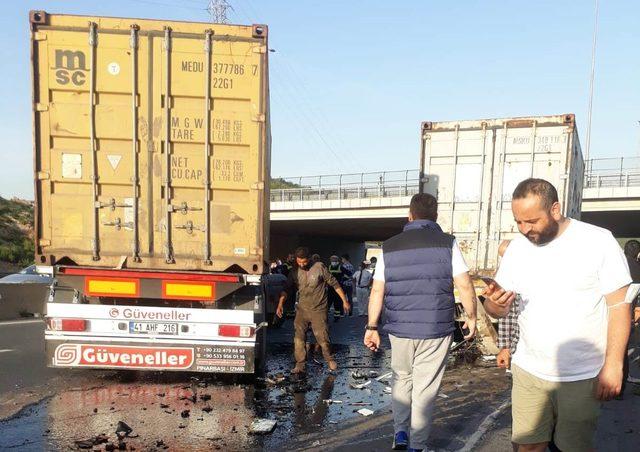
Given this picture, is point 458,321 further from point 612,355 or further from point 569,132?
point 612,355

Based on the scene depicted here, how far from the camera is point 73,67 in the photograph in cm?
620

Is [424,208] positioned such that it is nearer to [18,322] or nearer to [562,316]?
[562,316]

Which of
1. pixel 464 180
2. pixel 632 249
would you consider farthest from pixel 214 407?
pixel 464 180

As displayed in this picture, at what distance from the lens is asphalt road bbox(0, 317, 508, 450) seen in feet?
15.9

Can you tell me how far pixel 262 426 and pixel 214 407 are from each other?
91 centimetres

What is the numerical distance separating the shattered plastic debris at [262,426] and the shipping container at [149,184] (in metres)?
1.13

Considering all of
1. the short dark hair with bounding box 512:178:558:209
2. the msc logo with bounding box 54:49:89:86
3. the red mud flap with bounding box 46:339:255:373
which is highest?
the msc logo with bounding box 54:49:89:86

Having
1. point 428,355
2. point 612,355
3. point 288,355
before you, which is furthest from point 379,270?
point 288,355

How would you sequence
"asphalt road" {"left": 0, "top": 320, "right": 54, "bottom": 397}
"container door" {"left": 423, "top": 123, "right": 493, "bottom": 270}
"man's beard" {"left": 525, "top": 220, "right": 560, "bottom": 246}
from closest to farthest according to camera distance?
1. "man's beard" {"left": 525, "top": 220, "right": 560, "bottom": 246}
2. "asphalt road" {"left": 0, "top": 320, "right": 54, "bottom": 397}
3. "container door" {"left": 423, "top": 123, "right": 493, "bottom": 270}

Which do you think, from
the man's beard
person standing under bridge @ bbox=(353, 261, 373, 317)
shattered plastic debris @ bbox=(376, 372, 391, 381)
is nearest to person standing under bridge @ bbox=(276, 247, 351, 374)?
shattered plastic debris @ bbox=(376, 372, 391, 381)

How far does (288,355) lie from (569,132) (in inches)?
228

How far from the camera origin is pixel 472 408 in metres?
5.93

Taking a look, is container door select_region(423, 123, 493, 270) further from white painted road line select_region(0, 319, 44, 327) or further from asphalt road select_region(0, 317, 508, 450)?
white painted road line select_region(0, 319, 44, 327)

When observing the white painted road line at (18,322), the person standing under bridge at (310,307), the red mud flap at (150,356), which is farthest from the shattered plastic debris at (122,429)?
the white painted road line at (18,322)
